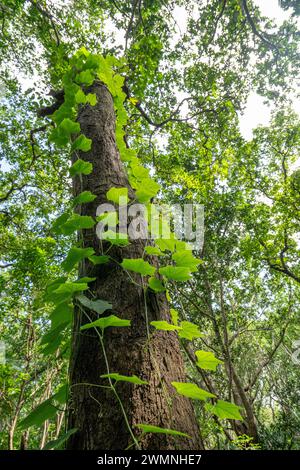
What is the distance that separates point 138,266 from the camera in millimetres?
755

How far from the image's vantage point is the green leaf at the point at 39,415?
0.69m

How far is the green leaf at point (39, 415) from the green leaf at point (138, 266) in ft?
1.29

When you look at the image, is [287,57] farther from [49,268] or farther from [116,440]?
[116,440]

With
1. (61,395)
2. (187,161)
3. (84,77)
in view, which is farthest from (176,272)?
(187,161)

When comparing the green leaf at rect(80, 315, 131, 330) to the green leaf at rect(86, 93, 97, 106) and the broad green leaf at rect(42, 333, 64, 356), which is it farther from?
the green leaf at rect(86, 93, 97, 106)

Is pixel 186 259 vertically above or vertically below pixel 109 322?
above

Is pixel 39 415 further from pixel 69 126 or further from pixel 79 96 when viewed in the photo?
pixel 79 96

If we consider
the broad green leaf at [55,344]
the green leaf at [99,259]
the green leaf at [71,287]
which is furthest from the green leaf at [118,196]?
the broad green leaf at [55,344]

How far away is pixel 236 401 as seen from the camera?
5.81m

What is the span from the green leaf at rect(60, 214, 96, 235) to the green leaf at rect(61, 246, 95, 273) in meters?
0.09

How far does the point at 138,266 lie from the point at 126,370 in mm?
256

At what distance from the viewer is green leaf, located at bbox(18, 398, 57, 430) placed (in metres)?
0.69

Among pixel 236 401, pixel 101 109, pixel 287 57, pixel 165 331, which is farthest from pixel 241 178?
pixel 165 331

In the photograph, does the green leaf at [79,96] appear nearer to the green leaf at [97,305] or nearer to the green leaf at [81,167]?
the green leaf at [81,167]
